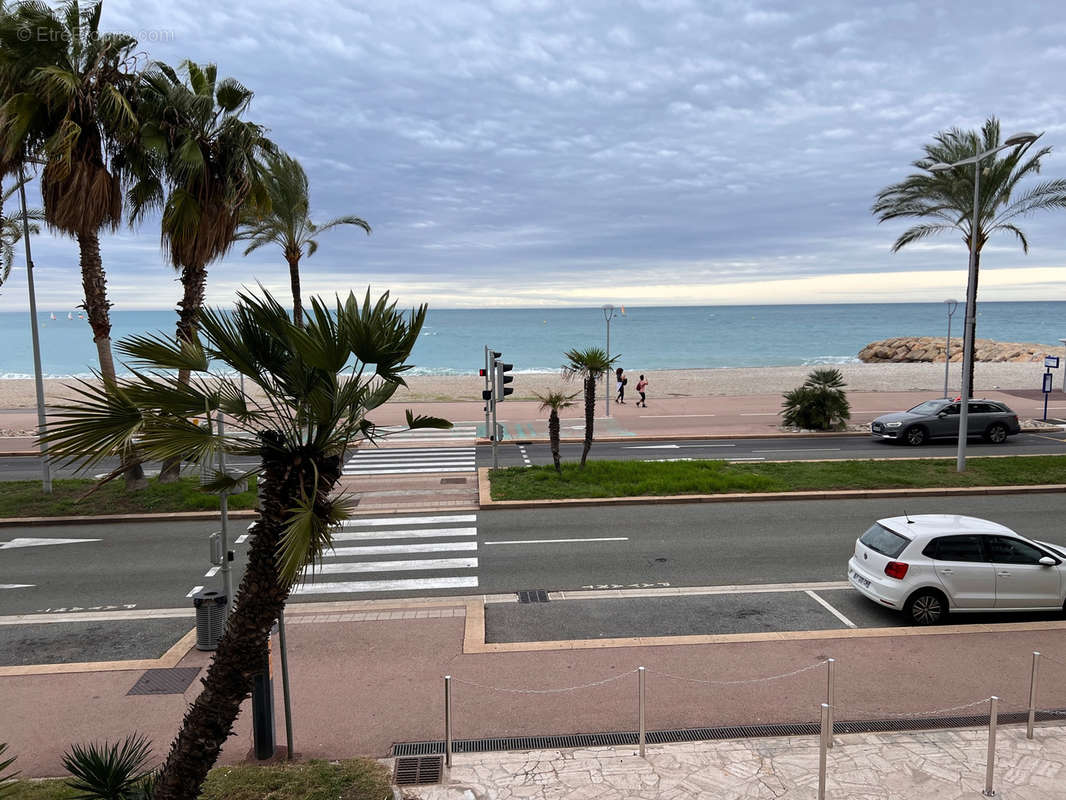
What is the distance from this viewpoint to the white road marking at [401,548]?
50.3ft

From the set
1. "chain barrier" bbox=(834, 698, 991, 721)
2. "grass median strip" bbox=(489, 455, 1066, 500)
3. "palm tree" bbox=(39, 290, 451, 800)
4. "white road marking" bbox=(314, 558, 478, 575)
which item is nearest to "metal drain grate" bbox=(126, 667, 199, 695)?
"palm tree" bbox=(39, 290, 451, 800)

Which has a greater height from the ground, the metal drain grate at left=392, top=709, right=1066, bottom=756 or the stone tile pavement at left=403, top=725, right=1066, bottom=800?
the stone tile pavement at left=403, top=725, right=1066, bottom=800

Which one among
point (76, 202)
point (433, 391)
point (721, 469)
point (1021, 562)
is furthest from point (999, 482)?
point (433, 391)

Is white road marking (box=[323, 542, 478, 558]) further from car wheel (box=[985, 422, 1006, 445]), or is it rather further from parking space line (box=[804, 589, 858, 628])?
car wheel (box=[985, 422, 1006, 445])

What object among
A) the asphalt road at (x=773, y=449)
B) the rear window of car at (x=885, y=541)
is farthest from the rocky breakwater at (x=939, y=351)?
the rear window of car at (x=885, y=541)

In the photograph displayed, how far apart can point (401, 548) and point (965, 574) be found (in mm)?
9797

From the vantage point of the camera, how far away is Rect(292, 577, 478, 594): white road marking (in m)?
13.2

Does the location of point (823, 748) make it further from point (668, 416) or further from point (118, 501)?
point (668, 416)

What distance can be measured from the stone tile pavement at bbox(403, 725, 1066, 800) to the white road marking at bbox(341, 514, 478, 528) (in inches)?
406

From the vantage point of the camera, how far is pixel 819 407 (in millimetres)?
30172

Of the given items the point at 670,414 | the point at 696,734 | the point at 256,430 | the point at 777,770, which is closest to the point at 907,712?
the point at 777,770

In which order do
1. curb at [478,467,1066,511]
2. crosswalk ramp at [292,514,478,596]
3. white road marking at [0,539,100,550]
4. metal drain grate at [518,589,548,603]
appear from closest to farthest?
metal drain grate at [518,589,548,603]
crosswalk ramp at [292,514,478,596]
white road marking at [0,539,100,550]
curb at [478,467,1066,511]

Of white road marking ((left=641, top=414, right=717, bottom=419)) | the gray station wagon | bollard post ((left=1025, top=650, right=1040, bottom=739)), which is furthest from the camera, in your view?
white road marking ((left=641, top=414, right=717, bottom=419))

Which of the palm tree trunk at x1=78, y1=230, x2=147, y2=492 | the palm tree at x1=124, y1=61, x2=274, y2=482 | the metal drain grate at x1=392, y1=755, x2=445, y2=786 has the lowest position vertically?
the metal drain grate at x1=392, y1=755, x2=445, y2=786
